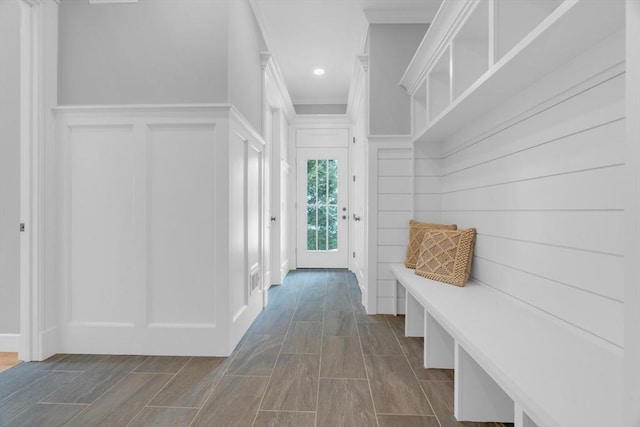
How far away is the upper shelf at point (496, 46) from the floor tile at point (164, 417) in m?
1.91

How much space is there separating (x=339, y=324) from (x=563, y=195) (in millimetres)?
1839

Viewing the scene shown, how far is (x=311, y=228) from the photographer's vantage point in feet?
17.4

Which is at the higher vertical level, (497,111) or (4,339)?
(497,111)

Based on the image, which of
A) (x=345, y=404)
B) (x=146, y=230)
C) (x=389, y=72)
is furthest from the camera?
(x=389, y=72)

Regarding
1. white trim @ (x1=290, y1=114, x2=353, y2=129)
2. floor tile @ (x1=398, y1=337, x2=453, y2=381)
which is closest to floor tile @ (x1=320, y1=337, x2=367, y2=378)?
floor tile @ (x1=398, y1=337, x2=453, y2=381)

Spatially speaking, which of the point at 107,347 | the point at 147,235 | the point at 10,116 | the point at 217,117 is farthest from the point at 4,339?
the point at 217,117

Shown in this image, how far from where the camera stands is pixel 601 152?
1.13 meters

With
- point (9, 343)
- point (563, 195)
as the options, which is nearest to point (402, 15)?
point (563, 195)

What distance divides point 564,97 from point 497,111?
20.6 inches

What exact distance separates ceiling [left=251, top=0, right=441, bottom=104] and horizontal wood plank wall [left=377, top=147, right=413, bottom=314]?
3.75 feet

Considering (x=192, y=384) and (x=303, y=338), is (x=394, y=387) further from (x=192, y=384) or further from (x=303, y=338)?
(x=192, y=384)

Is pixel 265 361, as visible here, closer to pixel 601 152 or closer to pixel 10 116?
pixel 601 152

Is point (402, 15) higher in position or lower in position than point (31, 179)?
higher

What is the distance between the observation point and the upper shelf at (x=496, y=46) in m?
1.02
